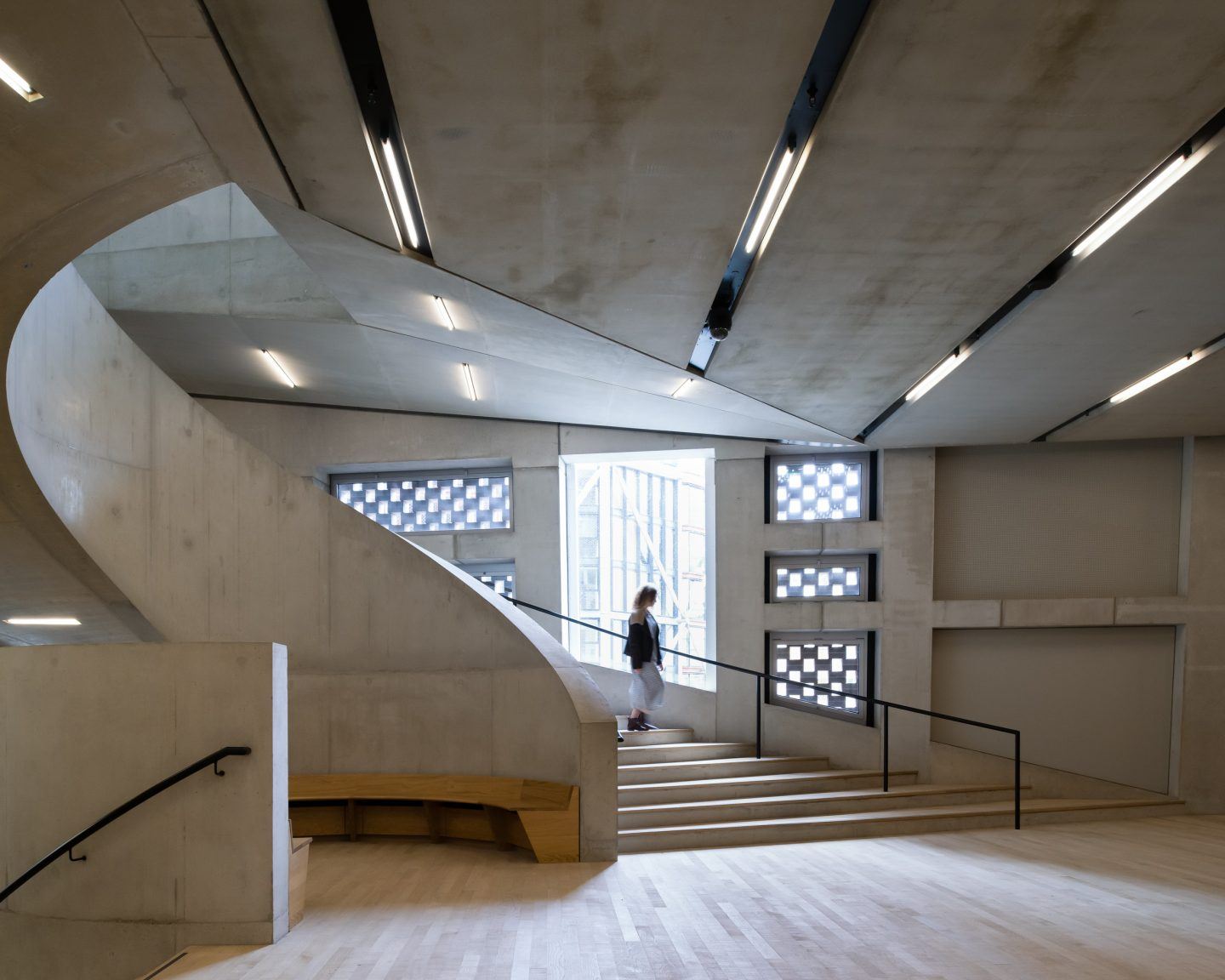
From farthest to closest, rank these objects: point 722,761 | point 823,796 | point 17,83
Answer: point 722,761
point 823,796
point 17,83

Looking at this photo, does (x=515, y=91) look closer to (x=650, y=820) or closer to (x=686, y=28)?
(x=686, y=28)

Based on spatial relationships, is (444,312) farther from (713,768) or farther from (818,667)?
(818,667)

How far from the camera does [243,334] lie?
8.62m

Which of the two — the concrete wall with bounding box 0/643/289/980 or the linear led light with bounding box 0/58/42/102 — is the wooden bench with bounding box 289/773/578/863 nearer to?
the concrete wall with bounding box 0/643/289/980

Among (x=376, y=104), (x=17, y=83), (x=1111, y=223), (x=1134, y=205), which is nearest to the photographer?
(x=17, y=83)

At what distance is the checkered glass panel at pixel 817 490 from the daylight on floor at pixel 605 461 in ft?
0.19

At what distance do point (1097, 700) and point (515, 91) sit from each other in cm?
863

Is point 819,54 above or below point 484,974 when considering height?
above

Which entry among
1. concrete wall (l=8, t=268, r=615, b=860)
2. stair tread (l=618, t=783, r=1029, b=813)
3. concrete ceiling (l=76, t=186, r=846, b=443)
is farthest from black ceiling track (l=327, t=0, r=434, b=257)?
stair tread (l=618, t=783, r=1029, b=813)

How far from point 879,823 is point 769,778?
3.77 feet

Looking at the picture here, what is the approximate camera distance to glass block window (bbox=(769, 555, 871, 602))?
1022 centimetres

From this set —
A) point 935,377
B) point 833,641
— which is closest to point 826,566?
point 833,641

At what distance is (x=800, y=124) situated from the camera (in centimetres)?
401

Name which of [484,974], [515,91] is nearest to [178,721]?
[484,974]
